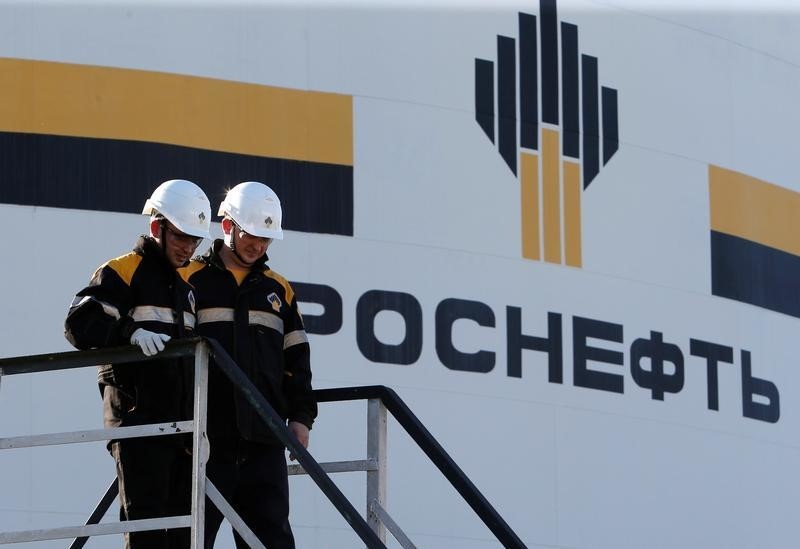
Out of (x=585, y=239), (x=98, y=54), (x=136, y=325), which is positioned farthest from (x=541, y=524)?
(x=136, y=325)

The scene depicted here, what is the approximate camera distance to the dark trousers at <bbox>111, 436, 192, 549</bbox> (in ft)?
16.9

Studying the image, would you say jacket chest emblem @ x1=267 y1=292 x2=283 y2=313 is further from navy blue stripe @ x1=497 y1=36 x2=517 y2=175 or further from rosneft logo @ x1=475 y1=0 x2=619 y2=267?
navy blue stripe @ x1=497 y1=36 x2=517 y2=175

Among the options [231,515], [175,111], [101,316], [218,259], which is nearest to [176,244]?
[218,259]

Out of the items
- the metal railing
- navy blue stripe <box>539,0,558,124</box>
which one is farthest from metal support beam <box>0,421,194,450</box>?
navy blue stripe <box>539,0,558,124</box>

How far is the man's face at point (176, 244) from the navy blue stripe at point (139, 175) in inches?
123

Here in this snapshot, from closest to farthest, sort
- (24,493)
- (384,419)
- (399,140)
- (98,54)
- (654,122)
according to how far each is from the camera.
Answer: (384,419) → (24,493) → (98,54) → (399,140) → (654,122)

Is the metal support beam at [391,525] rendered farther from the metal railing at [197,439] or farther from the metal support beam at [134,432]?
the metal support beam at [134,432]

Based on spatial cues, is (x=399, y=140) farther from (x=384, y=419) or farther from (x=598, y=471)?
(x=384, y=419)

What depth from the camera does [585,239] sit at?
31.8 feet

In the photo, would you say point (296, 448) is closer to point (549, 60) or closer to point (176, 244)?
point (176, 244)

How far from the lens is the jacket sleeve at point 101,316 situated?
5090 mm

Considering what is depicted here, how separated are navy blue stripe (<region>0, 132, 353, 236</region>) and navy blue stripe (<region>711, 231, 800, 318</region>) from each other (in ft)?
8.75

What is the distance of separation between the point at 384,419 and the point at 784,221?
5.52 m

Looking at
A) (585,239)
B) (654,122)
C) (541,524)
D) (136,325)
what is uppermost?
(654,122)
